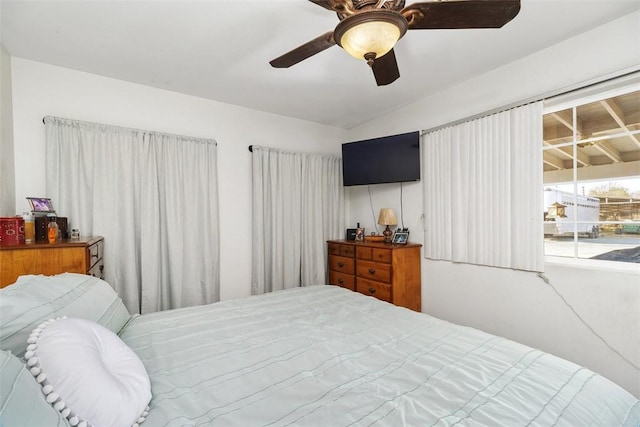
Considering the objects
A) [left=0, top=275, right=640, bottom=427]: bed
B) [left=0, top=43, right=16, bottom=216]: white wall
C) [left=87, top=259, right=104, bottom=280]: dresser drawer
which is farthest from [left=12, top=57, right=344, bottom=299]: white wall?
[left=0, top=275, right=640, bottom=427]: bed

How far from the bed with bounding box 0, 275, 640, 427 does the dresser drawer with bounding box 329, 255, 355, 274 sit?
5.84 feet

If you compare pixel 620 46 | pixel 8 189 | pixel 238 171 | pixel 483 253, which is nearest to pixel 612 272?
pixel 483 253

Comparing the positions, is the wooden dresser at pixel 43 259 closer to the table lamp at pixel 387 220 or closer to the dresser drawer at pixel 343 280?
the dresser drawer at pixel 343 280

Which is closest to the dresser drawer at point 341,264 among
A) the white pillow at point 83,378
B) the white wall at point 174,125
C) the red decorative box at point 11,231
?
the white wall at point 174,125

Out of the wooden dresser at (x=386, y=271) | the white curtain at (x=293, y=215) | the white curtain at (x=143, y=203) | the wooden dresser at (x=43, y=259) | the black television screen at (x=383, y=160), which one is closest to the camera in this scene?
the wooden dresser at (x=43, y=259)

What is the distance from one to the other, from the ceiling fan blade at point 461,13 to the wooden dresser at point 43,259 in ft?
7.59

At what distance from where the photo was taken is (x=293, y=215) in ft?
11.8

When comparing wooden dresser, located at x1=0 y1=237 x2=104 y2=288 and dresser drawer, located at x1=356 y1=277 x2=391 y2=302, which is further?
dresser drawer, located at x1=356 y1=277 x2=391 y2=302

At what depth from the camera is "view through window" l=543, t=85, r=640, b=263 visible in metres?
1.97

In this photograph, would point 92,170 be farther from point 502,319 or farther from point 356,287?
point 502,319

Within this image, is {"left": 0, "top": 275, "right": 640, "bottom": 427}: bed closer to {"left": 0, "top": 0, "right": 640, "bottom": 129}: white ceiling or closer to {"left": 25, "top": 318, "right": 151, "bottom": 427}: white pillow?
{"left": 25, "top": 318, "right": 151, "bottom": 427}: white pillow

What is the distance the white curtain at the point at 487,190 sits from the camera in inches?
87.7

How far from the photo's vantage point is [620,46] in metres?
1.84

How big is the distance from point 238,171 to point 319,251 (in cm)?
144
